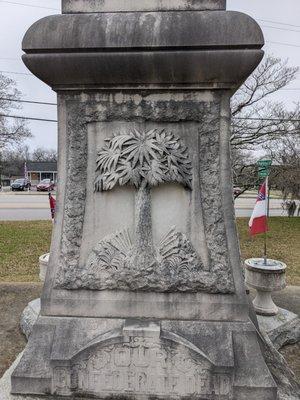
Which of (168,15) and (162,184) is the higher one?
(168,15)

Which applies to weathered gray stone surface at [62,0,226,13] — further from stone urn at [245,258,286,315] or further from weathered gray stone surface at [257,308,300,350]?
weathered gray stone surface at [257,308,300,350]

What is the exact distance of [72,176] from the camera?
7.98 feet

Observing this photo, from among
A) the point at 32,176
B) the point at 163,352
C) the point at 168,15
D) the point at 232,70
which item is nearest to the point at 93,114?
the point at 168,15

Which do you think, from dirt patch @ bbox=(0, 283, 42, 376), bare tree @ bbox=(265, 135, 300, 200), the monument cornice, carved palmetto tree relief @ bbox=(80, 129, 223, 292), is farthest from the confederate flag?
bare tree @ bbox=(265, 135, 300, 200)

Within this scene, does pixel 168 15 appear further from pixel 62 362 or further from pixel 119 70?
pixel 62 362

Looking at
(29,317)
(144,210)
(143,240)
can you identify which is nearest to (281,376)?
(143,240)

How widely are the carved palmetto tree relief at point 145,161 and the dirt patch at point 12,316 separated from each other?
1.96 m

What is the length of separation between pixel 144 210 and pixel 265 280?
2.20 m

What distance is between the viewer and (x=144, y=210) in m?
2.38

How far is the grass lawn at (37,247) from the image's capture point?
7.52 meters

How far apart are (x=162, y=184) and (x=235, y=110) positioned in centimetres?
999

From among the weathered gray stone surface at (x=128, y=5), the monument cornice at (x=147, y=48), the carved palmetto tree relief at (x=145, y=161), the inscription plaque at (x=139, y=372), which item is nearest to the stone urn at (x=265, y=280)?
the inscription plaque at (x=139, y=372)

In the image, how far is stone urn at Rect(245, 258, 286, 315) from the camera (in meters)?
4.01

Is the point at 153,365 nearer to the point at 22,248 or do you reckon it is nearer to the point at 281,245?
the point at 22,248
